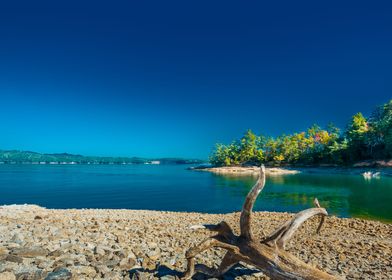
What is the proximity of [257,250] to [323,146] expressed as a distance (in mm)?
109581

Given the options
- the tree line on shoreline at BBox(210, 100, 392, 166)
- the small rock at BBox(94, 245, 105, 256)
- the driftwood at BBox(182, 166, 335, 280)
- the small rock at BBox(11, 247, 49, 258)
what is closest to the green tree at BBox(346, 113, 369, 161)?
the tree line on shoreline at BBox(210, 100, 392, 166)

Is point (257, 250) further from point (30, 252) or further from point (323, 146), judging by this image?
point (323, 146)

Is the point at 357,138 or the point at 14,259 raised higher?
the point at 357,138

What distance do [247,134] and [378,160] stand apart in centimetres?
5652

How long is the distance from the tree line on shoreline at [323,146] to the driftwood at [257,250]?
89.8 m

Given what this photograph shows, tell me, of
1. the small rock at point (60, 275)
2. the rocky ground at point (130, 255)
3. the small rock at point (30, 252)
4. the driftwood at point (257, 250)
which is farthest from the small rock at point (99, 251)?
the driftwood at point (257, 250)

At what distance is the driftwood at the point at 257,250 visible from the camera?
19.0 feet

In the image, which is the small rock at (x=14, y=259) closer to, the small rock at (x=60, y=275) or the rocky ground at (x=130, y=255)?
the rocky ground at (x=130, y=255)

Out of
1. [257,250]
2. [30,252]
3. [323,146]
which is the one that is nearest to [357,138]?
[323,146]

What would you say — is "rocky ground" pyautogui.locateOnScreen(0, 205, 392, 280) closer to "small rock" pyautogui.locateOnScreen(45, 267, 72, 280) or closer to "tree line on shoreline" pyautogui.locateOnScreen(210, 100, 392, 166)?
"small rock" pyautogui.locateOnScreen(45, 267, 72, 280)

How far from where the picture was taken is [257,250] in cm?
620

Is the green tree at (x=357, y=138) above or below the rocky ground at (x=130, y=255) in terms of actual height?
above

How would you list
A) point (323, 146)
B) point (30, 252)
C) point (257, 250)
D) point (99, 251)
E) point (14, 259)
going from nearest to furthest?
point (257, 250), point (14, 259), point (30, 252), point (99, 251), point (323, 146)

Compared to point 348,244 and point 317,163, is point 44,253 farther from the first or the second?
point 317,163
